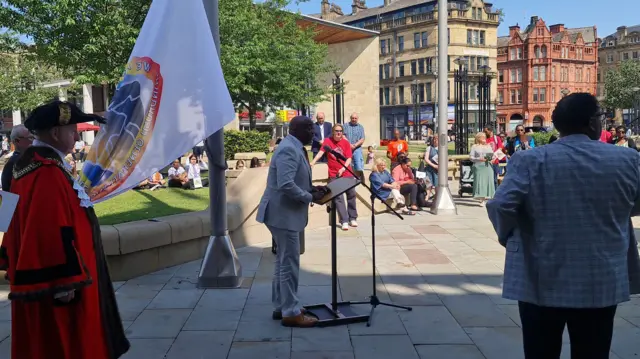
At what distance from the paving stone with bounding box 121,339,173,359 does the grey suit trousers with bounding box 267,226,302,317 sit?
104cm

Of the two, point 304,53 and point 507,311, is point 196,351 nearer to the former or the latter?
point 507,311

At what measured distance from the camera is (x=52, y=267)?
2.81 metres

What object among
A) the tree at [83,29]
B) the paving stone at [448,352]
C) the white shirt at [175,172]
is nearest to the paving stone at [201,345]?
the paving stone at [448,352]

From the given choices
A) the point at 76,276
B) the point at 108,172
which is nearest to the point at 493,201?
the point at 76,276

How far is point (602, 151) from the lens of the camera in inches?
108

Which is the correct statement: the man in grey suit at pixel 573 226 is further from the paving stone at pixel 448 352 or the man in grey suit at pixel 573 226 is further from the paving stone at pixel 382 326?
the paving stone at pixel 382 326

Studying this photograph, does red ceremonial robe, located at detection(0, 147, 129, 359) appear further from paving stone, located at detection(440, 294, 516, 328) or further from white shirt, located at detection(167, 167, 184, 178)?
white shirt, located at detection(167, 167, 184, 178)

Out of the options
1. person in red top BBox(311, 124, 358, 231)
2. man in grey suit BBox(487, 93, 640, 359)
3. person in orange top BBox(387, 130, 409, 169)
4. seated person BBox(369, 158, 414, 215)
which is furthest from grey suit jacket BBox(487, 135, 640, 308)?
person in orange top BBox(387, 130, 409, 169)

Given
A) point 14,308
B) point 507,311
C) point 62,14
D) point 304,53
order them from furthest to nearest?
1. point 304,53
2. point 62,14
3. point 507,311
4. point 14,308

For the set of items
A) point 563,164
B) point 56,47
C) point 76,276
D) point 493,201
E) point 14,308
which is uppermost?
point 56,47

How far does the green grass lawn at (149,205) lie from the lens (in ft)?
26.1

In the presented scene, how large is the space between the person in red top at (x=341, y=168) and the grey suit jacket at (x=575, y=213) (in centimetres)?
687

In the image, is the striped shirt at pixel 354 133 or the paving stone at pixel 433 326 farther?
the striped shirt at pixel 354 133

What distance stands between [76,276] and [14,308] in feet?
1.63
